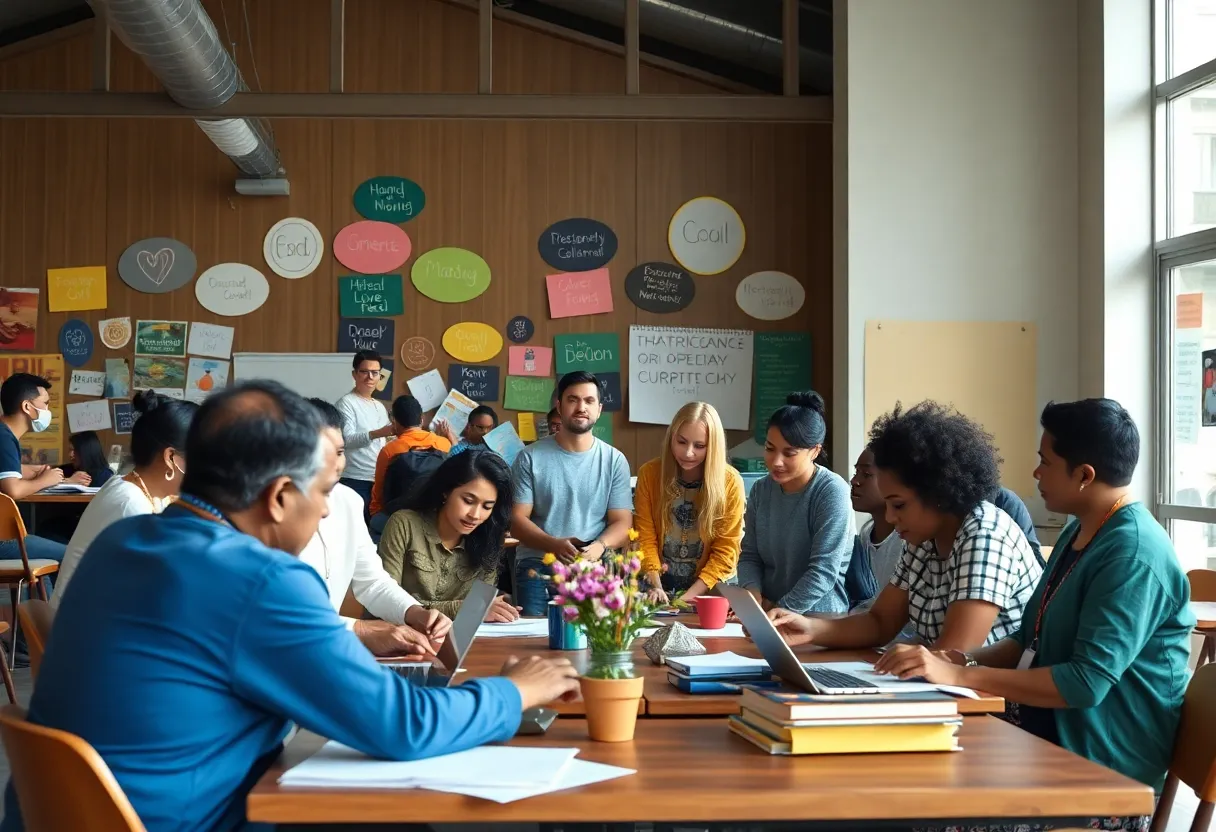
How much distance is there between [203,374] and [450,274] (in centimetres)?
181

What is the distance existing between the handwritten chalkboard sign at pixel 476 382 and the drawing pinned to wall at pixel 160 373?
1.85 metres

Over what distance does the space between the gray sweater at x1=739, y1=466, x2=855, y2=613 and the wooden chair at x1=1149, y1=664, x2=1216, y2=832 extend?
136 centimetres

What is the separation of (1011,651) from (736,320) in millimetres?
6287

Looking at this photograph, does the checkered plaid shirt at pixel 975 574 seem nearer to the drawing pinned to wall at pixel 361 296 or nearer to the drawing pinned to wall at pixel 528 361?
the drawing pinned to wall at pixel 528 361

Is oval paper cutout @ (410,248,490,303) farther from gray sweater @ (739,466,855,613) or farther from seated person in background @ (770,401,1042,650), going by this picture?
seated person in background @ (770,401,1042,650)

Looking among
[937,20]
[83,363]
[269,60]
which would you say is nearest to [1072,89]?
[937,20]

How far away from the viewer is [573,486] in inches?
181

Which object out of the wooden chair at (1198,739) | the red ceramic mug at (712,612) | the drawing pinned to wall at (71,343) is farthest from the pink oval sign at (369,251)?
the wooden chair at (1198,739)

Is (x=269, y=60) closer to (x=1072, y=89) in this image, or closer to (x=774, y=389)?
(x=774, y=389)

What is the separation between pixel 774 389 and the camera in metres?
8.60

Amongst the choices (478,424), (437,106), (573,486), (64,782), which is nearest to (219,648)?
(64,782)

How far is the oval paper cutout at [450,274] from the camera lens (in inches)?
340

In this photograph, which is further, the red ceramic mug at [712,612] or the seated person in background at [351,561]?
the seated person in background at [351,561]

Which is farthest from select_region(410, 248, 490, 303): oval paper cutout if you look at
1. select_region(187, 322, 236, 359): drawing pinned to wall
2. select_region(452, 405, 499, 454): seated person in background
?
select_region(187, 322, 236, 359): drawing pinned to wall
